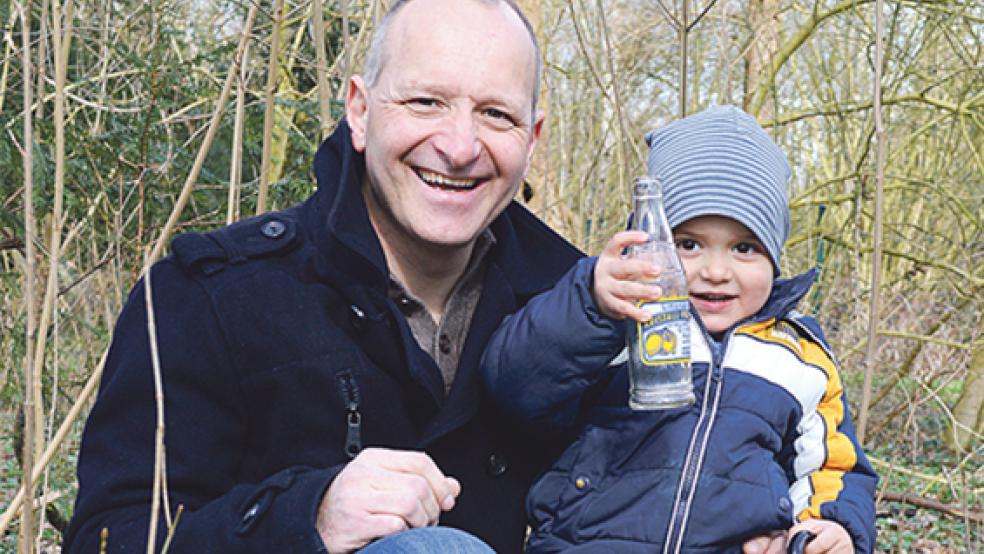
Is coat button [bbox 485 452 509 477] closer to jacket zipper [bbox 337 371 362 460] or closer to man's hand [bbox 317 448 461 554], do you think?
jacket zipper [bbox 337 371 362 460]

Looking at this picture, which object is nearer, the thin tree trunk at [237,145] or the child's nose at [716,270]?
the child's nose at [716,270]

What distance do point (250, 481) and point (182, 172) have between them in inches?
77.7

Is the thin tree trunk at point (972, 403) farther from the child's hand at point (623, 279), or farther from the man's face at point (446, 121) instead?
the child's hand at point (623, 279)

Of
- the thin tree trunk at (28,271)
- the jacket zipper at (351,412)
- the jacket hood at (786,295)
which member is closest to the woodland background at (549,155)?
the thin tree trunk at (28,271)

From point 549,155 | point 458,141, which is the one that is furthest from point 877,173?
point 549,155

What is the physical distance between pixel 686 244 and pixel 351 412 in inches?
32.9

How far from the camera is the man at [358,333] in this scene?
1990 mm

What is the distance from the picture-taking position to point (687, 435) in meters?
2.32

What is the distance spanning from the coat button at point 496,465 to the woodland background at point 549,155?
3.01ft

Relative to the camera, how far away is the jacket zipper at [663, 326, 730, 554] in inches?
88.8

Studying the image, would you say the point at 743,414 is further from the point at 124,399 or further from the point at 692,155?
the point at 124,399

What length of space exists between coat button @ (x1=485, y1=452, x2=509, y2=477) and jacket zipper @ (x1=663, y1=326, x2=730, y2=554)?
0.43 metres

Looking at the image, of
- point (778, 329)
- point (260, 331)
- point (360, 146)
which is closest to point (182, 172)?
point (360, 146)

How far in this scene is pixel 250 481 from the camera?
2.24 m
